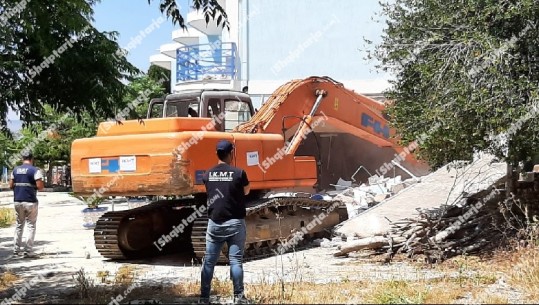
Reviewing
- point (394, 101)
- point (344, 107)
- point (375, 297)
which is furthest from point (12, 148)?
point (375, 297)

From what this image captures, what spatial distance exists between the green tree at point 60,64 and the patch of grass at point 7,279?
7.18 ft

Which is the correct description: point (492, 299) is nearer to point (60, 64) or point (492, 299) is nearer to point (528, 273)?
point (528, 273)

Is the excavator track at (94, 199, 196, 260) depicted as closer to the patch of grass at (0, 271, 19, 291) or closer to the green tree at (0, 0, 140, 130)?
the patch of grass at (0, 271, 19, 291)

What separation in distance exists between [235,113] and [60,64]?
476 centimetres

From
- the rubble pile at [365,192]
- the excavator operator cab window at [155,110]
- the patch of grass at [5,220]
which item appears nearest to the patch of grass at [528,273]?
the rubble pile at [365,192]

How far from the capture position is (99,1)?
7195mm

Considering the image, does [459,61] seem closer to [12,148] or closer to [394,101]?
[394,101]

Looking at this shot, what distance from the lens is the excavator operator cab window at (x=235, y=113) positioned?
1128 centimetres

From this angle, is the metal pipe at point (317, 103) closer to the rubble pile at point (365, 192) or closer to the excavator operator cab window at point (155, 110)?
the rubble pile at point (365, 192)

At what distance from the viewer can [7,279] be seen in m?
8.48

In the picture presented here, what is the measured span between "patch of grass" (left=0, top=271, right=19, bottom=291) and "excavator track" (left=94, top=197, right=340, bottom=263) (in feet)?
5.59

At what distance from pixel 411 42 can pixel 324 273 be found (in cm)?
350

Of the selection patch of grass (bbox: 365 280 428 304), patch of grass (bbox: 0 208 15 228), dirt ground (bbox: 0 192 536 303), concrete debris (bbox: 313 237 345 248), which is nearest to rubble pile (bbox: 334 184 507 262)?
dirt ground (bbox: 0 192 536 303)

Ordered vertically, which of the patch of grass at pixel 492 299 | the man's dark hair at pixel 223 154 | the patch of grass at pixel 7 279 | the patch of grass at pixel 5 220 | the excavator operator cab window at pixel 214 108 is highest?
the excavator operator cab window at pixel 214 108
